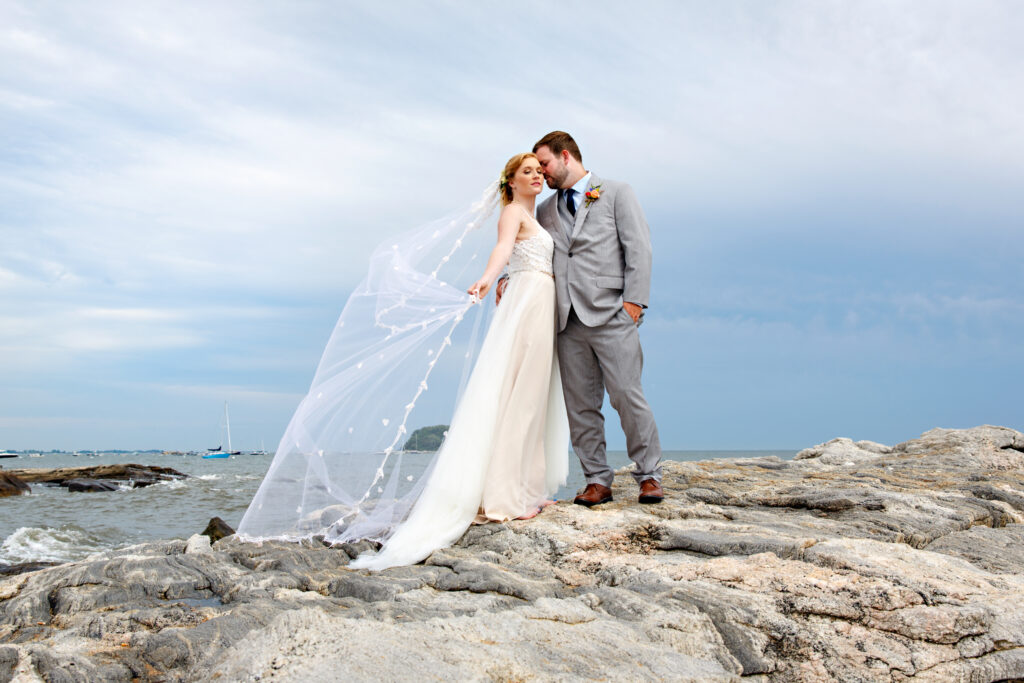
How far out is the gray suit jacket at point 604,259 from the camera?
502 cm

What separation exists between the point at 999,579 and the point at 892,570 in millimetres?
629

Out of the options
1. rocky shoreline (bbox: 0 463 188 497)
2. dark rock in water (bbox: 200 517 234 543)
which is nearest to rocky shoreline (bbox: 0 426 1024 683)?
dark rock in water (bbox: 200 517 234 543)

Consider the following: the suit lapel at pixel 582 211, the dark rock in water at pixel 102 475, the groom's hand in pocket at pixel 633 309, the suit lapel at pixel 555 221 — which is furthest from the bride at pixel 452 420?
the dark rock in water at pixel 102 475

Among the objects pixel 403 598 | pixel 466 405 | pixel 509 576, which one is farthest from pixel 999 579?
pixel 466 405

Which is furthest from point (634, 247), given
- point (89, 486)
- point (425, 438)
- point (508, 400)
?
point (89, 486)

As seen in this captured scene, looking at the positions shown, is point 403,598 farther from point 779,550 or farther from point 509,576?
point 779,550

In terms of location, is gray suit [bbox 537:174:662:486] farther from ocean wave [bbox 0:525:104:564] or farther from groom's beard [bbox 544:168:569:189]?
ocean wave [bbox 0:525:104:564]

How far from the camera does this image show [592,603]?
309 centimetres

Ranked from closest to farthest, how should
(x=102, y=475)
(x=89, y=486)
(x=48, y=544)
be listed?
1. (x=48, y=544)
2. (x=89, y=486)
3. (x=102, y=475)

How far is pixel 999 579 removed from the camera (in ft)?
10.7

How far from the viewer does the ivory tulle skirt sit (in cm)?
477

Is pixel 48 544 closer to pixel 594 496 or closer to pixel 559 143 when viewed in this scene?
pixel 594 496

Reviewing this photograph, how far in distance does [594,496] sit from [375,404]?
173 cm

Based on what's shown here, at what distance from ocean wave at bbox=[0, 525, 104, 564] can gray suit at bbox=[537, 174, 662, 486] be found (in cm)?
911
